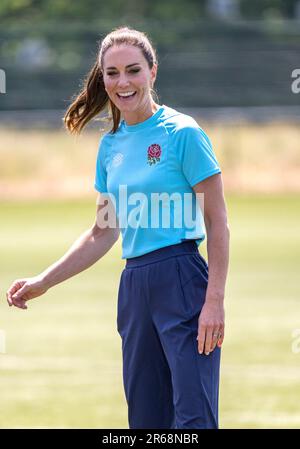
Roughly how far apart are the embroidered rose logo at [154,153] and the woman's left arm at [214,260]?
21 cm

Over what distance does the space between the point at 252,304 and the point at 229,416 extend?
5.99 m

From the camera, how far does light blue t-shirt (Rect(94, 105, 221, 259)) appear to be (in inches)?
206

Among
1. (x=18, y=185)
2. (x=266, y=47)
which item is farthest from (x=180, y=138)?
(x=266, y=47)

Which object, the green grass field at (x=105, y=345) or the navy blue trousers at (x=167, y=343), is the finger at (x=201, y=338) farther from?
the green grass field at (x=105, y=345)

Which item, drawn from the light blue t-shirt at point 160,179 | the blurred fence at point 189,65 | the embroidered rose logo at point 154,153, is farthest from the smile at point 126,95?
the blurred fence at point 189,65

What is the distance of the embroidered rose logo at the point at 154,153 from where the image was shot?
5.29m

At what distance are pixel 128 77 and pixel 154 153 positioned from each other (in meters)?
0.35

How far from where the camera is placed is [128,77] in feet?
17.6

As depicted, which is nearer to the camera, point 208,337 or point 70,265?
point 208,337

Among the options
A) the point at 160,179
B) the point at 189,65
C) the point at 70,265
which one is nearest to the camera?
the point at 160,179

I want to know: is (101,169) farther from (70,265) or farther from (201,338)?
(201,338)

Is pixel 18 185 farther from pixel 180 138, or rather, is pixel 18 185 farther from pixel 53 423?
pixel 180 138

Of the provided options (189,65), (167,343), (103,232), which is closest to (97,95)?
(103,232)

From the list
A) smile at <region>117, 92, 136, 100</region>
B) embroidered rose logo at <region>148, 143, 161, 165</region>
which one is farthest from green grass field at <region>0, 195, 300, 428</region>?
smile at <region>117, 92, 136, 100</region>
